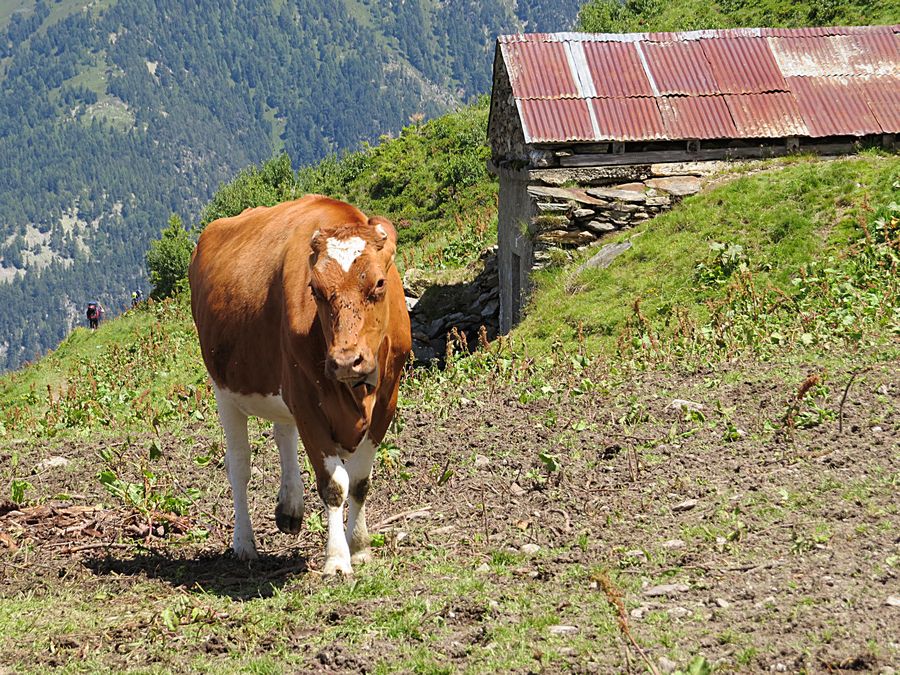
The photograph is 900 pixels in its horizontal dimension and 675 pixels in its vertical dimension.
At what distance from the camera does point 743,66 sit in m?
23.8

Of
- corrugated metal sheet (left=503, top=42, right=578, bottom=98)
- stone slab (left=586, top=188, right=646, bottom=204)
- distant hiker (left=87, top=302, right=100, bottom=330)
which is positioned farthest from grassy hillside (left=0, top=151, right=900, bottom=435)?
distant hiker (left=87, top=302, right=100, bottom=330)

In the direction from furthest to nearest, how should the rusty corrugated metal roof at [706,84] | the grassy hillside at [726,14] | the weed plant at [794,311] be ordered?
the grassy hillside at [726,14], the rusty corrugated metal roof at [706,84], the weed plant at [794,311]

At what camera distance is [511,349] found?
16.6 meters

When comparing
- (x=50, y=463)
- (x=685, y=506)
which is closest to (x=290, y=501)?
(x=685, y=506)

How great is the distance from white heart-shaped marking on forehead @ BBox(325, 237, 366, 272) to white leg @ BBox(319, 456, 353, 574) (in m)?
1.46

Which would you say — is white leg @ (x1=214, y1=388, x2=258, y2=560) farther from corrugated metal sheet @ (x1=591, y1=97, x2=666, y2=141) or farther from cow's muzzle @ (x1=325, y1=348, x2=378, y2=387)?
corrugated metal sheet @ (x1=591, y1=97, x2=666, y2=141)

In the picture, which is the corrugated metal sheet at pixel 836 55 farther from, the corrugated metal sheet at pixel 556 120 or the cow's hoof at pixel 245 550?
the cow's hoof at pixel 245 550

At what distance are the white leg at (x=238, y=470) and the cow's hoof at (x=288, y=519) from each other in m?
0.26

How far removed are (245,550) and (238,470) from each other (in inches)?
27.7

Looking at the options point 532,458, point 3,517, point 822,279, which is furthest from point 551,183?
point 3,517

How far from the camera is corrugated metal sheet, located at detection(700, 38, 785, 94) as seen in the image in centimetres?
2333

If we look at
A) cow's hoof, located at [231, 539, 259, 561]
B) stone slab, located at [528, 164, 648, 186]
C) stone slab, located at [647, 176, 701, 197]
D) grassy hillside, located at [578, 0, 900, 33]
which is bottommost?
cow's hoof, located at [231, 539, 259, 561]

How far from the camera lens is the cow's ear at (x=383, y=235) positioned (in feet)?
23.8

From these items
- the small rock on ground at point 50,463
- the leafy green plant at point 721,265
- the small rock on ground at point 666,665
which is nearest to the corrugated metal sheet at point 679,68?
the leafy green plant at point 721,265
